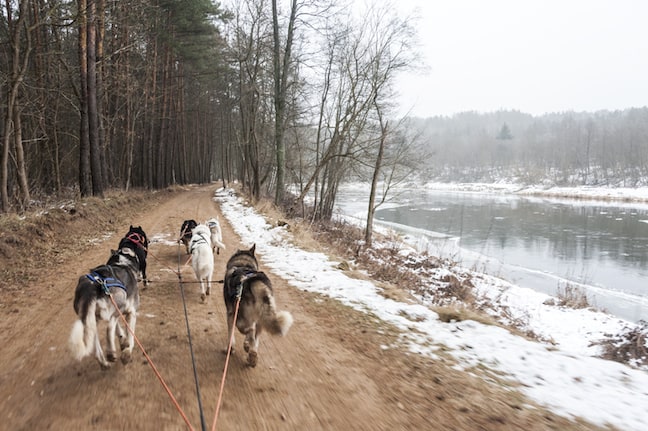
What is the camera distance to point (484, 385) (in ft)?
12.1

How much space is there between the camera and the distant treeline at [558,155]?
226 feet

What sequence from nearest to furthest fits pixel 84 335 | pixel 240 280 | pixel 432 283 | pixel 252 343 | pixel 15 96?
pixel 84 335 → pixel 252 343 → pixel 240 280 → pixel 15 96 → pixel 432 283

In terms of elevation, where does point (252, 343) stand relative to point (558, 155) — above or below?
below

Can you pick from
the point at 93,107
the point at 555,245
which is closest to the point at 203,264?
the point at 93,107

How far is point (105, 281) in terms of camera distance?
3.46 meters

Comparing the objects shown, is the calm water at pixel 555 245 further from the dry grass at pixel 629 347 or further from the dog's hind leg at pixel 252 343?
the dog's hind leg at pixel 252 343

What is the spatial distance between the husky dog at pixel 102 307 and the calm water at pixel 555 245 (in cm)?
1358

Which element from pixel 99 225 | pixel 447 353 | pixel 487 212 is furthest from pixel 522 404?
pixel 487 212

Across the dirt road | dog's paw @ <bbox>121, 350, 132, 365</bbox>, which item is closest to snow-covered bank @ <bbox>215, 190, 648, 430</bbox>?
the dirt road

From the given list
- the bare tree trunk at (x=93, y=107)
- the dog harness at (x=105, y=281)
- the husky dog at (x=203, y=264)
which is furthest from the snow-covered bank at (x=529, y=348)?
the bare tree trunk at (x=93, y=107)

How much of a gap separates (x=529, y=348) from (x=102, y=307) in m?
4.91

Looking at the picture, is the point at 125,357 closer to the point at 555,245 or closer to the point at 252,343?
the point at 252,343

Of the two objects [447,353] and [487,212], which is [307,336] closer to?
[447,353]

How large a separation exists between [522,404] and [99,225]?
12.5 metres
